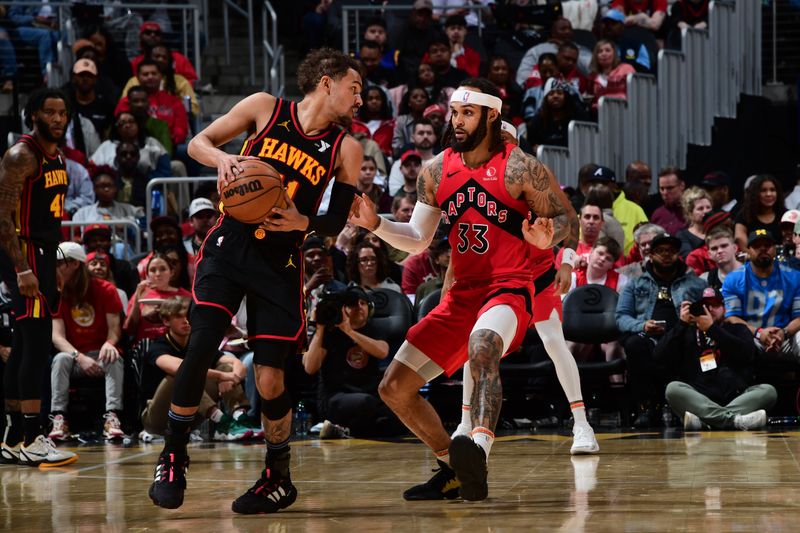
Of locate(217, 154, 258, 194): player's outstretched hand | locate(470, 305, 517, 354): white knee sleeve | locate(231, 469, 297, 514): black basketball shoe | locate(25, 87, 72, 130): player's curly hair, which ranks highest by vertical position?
locate(25, 87, 72, 130): player's curly hair

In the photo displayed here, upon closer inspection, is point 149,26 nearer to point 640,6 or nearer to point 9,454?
point 640,6

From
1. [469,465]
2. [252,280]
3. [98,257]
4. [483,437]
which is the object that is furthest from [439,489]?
[98,257]

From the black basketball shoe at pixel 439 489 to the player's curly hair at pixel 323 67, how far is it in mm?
2004

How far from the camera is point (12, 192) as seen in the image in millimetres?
8023

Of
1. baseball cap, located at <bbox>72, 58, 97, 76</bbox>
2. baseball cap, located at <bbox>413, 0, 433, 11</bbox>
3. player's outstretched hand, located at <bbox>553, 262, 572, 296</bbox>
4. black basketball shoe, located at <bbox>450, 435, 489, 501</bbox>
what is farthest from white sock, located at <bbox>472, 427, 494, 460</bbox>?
baseball cap, located at <bbox>413, 0, 433, 11</bbox>

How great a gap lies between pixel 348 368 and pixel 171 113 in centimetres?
565

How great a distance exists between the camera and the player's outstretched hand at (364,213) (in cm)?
613

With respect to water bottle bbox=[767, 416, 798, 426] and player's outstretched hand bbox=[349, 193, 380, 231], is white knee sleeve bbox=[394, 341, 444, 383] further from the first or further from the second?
water bottle bbox=[767, 416, 798, 426]

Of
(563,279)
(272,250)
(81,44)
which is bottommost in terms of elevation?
(563,279)

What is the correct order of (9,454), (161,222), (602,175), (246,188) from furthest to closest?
(602,175) < (161,222) < (9,454) < (246,188)

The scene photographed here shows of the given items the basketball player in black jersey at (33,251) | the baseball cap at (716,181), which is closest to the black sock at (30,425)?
the basketball player in black jersey at (33,251)

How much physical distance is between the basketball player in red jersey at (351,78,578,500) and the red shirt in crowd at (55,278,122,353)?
496 cm

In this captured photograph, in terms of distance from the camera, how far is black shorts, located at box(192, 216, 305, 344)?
5875 mm

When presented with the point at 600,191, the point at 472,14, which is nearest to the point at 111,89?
the point at 472,14
